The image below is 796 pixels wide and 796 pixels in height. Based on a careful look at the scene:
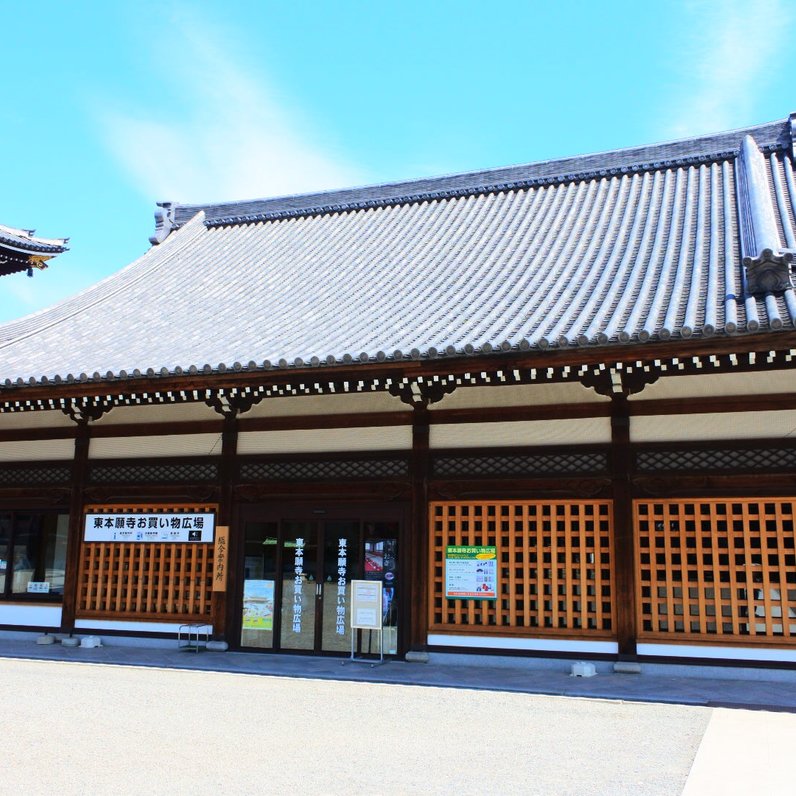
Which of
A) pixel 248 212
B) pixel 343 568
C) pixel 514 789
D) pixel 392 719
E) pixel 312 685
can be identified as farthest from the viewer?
pixel 248 212

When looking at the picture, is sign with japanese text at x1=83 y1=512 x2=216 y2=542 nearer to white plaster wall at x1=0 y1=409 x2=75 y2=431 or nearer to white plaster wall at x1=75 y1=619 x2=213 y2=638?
white plaster wall at x1=75 y1=619 x2=213 y2=638

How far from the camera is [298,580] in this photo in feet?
33.5

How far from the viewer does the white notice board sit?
9.52 m

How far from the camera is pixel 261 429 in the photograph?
10578mm

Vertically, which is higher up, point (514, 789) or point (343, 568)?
point (343, 568)

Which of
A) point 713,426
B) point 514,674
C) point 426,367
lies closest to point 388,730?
point 514,674

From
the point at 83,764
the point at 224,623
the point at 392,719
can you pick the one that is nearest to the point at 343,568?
the point at 224,623

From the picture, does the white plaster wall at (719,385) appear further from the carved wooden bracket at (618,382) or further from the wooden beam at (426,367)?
the wooden beam at (426,367)

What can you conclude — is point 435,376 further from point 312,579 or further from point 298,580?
point 298,580

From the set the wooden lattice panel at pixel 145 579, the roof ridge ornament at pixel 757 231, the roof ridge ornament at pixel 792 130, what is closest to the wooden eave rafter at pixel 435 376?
the roof ridge ornament at pixel 757 231

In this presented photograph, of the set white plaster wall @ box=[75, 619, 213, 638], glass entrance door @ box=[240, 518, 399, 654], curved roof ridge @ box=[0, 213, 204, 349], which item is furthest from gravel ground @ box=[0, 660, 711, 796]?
curved roof ridge @ box=[0, 213, 204, 349]

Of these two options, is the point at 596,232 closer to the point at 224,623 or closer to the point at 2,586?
the point at 224,623

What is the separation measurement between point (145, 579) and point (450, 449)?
471cm

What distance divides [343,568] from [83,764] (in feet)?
16.3
